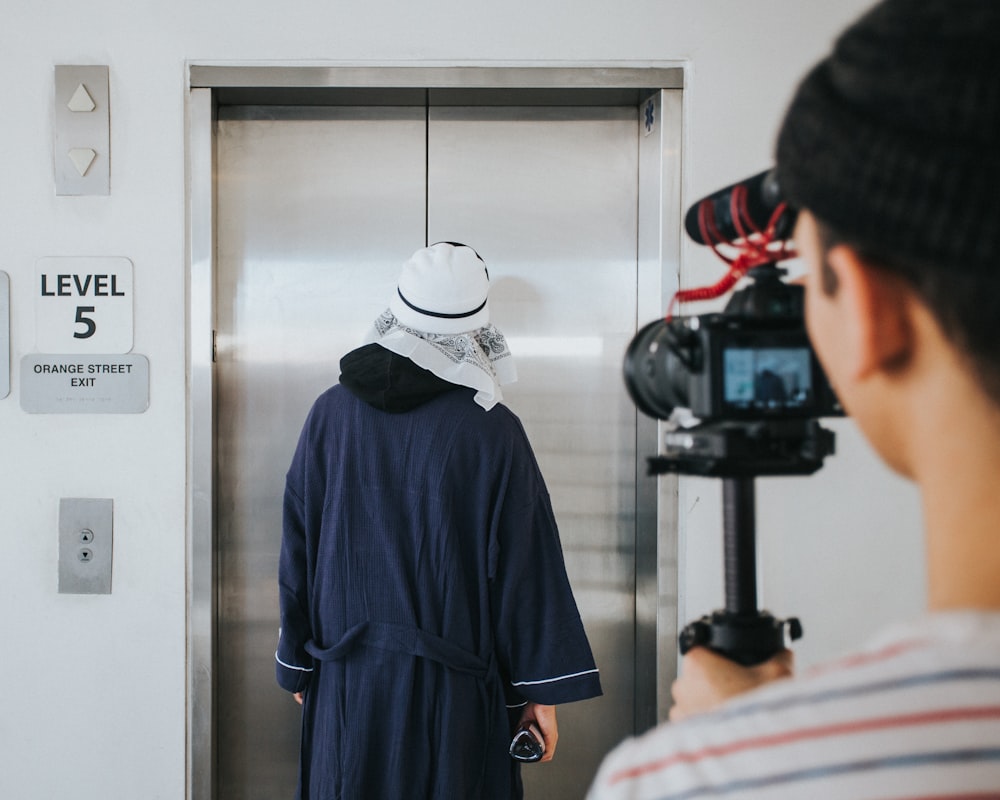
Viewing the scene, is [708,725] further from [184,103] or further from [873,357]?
[184,103]

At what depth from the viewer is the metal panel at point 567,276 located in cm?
204

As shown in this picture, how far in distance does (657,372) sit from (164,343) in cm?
145

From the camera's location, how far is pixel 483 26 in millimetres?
1845

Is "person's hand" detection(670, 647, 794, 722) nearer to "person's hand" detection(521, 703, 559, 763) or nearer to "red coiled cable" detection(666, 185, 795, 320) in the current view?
"red coiled cable" detection(666, 185, 795, 320)

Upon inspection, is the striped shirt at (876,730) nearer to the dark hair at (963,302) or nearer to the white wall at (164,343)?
the dark hair at (963,302)

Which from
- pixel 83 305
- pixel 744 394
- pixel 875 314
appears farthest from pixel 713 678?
pixel 83 305

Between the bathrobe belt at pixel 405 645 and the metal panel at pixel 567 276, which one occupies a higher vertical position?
the metal panel at pixel 567 276

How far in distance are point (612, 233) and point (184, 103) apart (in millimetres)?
1054

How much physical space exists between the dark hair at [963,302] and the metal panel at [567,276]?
5.31ft

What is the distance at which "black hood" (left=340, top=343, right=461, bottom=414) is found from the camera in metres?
1.52

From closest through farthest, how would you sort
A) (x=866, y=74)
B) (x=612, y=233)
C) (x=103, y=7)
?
(x=866, y=74) < (x=103, y=7) < (x=612, y=233)

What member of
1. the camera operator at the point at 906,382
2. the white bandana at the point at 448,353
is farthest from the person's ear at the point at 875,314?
the white bandana at the point at 448,353

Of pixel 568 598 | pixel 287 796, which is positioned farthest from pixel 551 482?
pixel 287 796

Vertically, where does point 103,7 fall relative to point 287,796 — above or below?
above
